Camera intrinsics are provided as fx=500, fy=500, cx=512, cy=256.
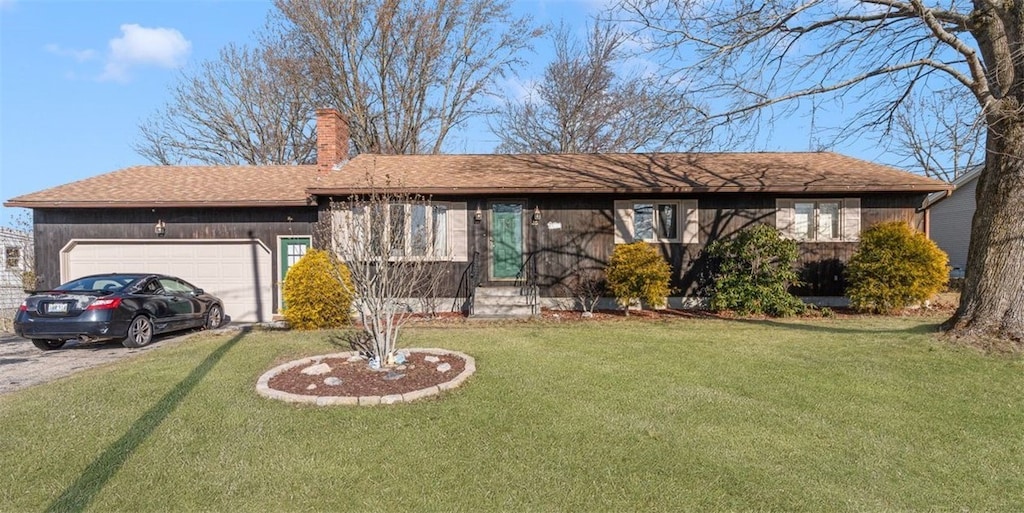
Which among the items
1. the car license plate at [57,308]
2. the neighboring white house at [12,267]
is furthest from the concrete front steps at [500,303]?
the neighboring white house at [12,267]

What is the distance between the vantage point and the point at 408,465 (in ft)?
11.7

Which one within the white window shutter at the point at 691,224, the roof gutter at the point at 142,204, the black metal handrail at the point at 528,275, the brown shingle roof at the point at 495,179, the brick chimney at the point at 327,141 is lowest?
the black metal handrail at the point at 528,275

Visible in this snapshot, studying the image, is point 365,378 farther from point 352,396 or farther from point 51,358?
point 51,358

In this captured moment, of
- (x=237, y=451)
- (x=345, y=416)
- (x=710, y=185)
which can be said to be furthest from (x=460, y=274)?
(x=237, y=451)

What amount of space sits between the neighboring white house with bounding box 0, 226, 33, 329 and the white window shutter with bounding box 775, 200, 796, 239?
18.2 m

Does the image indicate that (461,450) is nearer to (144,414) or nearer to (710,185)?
(144,414)

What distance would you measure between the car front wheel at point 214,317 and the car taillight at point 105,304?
2372 mm

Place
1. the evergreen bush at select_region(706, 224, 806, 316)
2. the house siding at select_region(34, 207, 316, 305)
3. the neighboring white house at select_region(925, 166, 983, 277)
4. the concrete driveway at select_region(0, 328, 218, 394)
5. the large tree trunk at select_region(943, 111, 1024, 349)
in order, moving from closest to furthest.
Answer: the concrete driveway at select_region(0, 328, 218, 394), the large tree trunk at select_region(943, 111, 1024, 349), the evergreen bush at select_region(706, 224, 806, 316), the house siding at select_region(34, 207, 316, 305), the neighboring white house at select_region(925, 166, 983, 277)

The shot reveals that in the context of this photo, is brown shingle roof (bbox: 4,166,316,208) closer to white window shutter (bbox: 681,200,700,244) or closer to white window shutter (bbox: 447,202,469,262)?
white window shutter (bbox: 447,202,469,262)

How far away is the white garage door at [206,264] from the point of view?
1248cm

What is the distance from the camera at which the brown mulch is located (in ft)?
16.8

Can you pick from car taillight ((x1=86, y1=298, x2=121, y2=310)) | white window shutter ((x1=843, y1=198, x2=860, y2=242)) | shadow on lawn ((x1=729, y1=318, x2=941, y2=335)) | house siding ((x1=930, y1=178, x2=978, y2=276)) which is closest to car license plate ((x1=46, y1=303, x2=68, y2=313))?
car taillight ((x1=86, y1=298, x2=121, y2=310))

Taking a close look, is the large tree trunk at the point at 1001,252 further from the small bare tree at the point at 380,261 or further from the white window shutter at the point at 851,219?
the small bare tree at the point at 380,261

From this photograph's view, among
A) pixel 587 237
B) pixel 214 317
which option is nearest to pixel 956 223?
pixel 587 237
